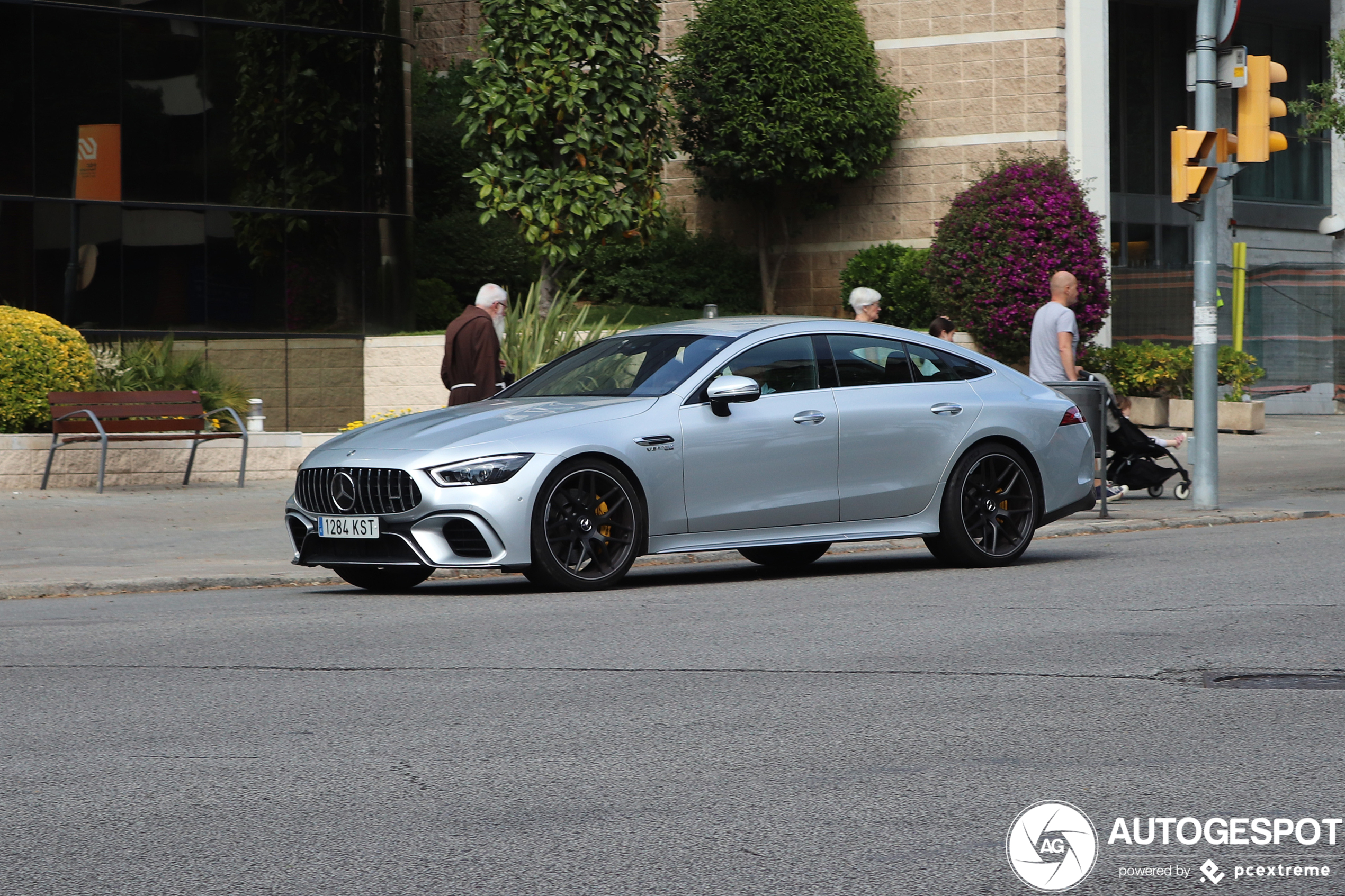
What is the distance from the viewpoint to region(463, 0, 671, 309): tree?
87.4 feet

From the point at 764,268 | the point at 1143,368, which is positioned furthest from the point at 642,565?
the point at 764,268

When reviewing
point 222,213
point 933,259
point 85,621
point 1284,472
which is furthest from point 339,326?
point 85,621

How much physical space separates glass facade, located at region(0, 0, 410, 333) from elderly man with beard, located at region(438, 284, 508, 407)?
9.96 m

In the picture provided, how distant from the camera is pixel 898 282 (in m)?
30.9

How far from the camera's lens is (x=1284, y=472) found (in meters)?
20.6

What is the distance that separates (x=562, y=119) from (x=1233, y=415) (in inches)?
434

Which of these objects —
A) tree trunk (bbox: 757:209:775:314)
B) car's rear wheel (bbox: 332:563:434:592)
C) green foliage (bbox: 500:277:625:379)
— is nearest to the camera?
car's rear wheel (bbox: 332:563:434:592)

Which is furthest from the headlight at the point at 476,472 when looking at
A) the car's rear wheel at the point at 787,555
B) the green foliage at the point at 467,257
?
the green foliage at the point at 467,257

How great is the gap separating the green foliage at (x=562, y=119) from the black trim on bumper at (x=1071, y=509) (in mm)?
15263

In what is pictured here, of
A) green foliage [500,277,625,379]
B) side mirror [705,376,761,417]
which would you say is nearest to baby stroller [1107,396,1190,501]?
green foliage [500,277,625,379]

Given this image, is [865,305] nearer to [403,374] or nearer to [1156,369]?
[403,374]

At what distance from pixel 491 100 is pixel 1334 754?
73.3 ft

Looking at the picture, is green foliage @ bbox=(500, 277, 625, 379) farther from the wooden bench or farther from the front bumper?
the front bumper

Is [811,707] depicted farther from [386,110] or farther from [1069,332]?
[386,110]
